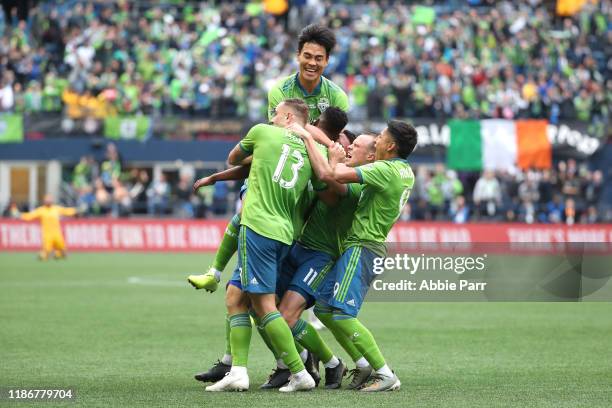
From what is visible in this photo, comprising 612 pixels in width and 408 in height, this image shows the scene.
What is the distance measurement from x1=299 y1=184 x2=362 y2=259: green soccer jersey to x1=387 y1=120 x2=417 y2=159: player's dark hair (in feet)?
1.75

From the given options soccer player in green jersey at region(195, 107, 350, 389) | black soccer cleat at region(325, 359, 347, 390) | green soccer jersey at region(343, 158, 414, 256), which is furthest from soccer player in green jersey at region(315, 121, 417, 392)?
black soccer cleat at region(325, 359, 347, 390)

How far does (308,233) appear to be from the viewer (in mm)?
9367

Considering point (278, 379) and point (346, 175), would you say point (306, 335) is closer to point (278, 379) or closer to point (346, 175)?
point (278, 379)

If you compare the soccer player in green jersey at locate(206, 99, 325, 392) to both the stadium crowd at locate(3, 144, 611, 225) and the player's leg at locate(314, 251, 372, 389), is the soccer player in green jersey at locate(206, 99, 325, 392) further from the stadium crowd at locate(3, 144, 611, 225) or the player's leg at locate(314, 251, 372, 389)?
the stadium crowd at locate(3, 144, 611, 225)

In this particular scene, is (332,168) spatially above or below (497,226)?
above

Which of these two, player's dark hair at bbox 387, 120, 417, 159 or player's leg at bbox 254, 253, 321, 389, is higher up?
player's dark hair at bbox 387, 120, 417, 159

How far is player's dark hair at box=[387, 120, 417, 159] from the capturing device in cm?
905

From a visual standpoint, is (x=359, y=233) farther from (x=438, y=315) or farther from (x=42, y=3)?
(x=42, y=3)

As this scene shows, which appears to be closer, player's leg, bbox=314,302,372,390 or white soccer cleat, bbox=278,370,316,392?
white soccer cleat, bbox=278,370,316,392

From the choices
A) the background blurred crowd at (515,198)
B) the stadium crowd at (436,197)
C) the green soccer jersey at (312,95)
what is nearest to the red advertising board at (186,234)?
the stadium crowd at (436,197)

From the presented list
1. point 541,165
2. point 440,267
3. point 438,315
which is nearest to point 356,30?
point 541,165

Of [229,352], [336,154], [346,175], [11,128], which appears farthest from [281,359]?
[11,128]

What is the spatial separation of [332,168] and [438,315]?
8242 mm

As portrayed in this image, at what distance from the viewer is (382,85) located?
3372cm
